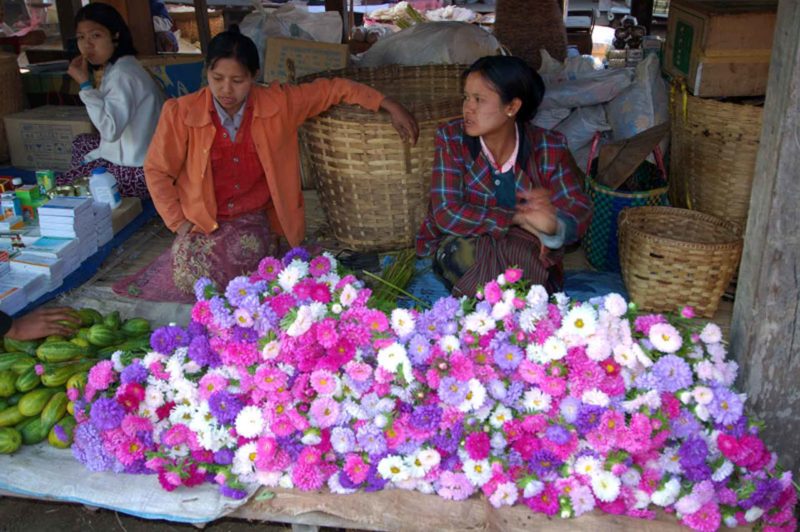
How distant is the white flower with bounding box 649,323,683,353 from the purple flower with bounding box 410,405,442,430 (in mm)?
681

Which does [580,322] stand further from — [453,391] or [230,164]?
[230,164]

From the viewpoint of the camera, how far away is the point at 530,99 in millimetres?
2975

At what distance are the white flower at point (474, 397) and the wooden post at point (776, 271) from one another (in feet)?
2.93

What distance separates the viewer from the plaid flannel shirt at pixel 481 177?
120 inches

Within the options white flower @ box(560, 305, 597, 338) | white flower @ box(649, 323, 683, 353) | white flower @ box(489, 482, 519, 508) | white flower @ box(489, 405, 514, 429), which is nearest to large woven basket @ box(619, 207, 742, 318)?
white flower @ box(649, 323, 683, 353)

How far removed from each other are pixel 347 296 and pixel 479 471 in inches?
26.6

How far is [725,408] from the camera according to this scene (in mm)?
2275

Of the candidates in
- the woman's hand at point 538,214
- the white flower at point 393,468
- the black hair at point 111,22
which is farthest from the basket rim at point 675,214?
the black hair at point 111,22

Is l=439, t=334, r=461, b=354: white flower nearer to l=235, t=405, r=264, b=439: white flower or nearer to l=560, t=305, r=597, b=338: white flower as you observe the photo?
l=560, t=305, r=597, b=338: white flower

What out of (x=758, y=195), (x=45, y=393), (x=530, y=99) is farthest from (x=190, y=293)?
(x=758, y=195)

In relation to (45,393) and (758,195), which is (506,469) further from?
(45,393)

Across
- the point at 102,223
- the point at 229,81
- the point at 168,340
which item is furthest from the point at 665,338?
→ the point at 102,223

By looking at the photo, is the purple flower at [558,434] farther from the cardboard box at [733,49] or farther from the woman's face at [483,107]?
the cardboard box at [733,49]

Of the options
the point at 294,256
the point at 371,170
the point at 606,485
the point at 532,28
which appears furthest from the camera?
the point at 532,28
